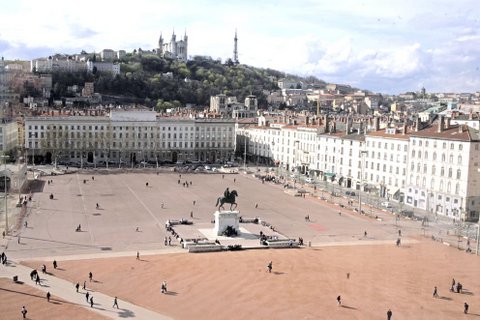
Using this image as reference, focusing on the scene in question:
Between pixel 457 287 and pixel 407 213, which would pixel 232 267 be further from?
pixel 407 213

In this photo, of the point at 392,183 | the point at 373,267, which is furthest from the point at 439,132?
the point at 373,267

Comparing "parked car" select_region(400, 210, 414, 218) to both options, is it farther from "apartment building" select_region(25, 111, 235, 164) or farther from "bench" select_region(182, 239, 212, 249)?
"apartment building" select_region(25, 111, 235, 164)

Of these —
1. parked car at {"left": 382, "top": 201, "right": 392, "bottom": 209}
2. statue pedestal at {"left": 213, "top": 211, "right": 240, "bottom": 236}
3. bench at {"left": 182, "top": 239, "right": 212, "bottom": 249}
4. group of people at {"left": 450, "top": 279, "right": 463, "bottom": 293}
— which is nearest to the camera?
group of people at {"left": 450, "top": 279, "right": 463, "bottom": 293}

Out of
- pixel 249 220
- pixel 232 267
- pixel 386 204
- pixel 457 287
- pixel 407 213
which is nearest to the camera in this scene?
pixel 457 287

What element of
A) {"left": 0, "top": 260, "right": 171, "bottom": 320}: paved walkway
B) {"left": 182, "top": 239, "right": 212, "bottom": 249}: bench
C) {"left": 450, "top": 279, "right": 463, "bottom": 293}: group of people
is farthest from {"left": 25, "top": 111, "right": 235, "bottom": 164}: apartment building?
{"left": 450, "top": 279, "right": 463, "bottom": 293}: group of people

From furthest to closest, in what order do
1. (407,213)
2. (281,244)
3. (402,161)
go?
(402,161), (407,213), (281,244)

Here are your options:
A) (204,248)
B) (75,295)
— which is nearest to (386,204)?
(204,248)

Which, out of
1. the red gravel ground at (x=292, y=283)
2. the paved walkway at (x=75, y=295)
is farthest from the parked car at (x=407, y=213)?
the paved walkway at (x=75, y=295)

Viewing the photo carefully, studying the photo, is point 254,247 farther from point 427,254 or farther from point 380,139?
point 380,139
